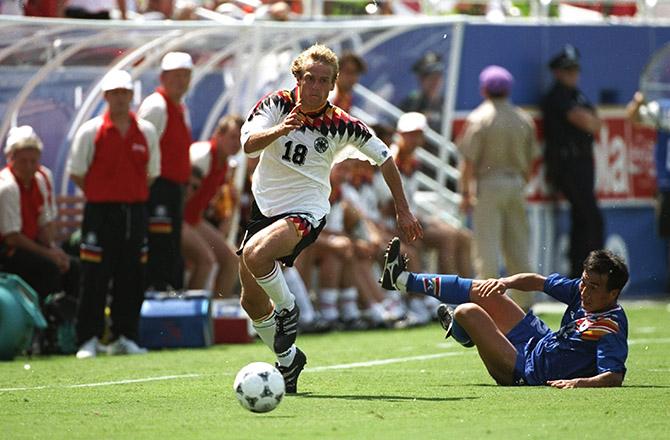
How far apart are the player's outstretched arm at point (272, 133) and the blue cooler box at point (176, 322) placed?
16.8 feet

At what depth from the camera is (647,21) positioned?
21.7 m

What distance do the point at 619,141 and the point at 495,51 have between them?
8.20 ft

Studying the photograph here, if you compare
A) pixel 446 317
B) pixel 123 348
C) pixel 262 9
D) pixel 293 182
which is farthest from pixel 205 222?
pixel 293 182

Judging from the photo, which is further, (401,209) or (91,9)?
(91,9)

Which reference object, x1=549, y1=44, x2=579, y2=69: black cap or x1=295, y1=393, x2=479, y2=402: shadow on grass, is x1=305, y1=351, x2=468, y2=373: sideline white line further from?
x1=549, y1=44, x2=579, y2=69: black cap

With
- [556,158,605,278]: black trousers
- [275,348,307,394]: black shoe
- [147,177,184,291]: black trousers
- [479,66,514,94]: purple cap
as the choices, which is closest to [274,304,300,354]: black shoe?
[275,348,307,394]: black shoe

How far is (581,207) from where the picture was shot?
19891 millimetres

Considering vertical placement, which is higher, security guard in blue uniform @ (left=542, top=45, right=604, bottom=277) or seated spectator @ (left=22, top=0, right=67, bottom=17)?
seated spectator @ (left=22, top=0, right=67, bottom=17)

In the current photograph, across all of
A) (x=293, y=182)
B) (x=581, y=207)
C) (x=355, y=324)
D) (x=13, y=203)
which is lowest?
(x=355, y=324)

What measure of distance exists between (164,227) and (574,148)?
6956 millimetres

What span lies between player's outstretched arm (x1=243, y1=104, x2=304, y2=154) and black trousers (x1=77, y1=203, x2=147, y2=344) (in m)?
4.45

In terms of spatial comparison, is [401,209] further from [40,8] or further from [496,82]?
[496,82]

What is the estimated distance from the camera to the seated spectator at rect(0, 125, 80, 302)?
14000 millimetres

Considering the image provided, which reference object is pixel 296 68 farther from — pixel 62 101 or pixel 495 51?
pixel 495 51
